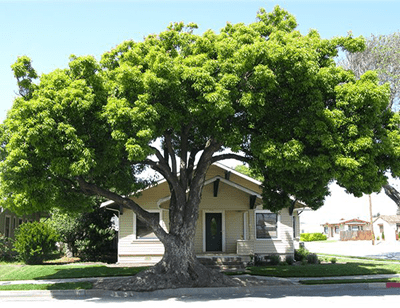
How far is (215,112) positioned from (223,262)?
11.3 meters

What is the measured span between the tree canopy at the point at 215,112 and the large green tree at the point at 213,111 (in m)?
0.03

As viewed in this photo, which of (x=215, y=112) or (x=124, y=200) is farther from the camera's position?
(x=124, y=200)

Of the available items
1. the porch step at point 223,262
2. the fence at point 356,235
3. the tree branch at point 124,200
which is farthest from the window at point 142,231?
the fence at point 356,235

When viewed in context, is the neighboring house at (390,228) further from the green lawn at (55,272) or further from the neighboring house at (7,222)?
the green lawn at (55,272)

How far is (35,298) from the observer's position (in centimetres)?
1303

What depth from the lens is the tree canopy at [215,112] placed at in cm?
1222

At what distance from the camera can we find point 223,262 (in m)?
21.3

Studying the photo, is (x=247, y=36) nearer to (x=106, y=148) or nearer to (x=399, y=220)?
(x=106, y=148)

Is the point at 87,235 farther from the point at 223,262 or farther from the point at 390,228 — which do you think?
the point at 390,228

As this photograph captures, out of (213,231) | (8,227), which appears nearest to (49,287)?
(213,231)

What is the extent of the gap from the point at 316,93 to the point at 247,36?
9.14 ft

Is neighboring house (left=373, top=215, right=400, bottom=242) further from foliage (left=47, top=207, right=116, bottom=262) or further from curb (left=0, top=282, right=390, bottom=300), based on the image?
curb (left=0, top=282, right=390, bottom=300)

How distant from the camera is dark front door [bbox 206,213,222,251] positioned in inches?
924

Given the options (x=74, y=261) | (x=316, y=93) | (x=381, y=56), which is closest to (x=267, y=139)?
(x=316, y=93)
